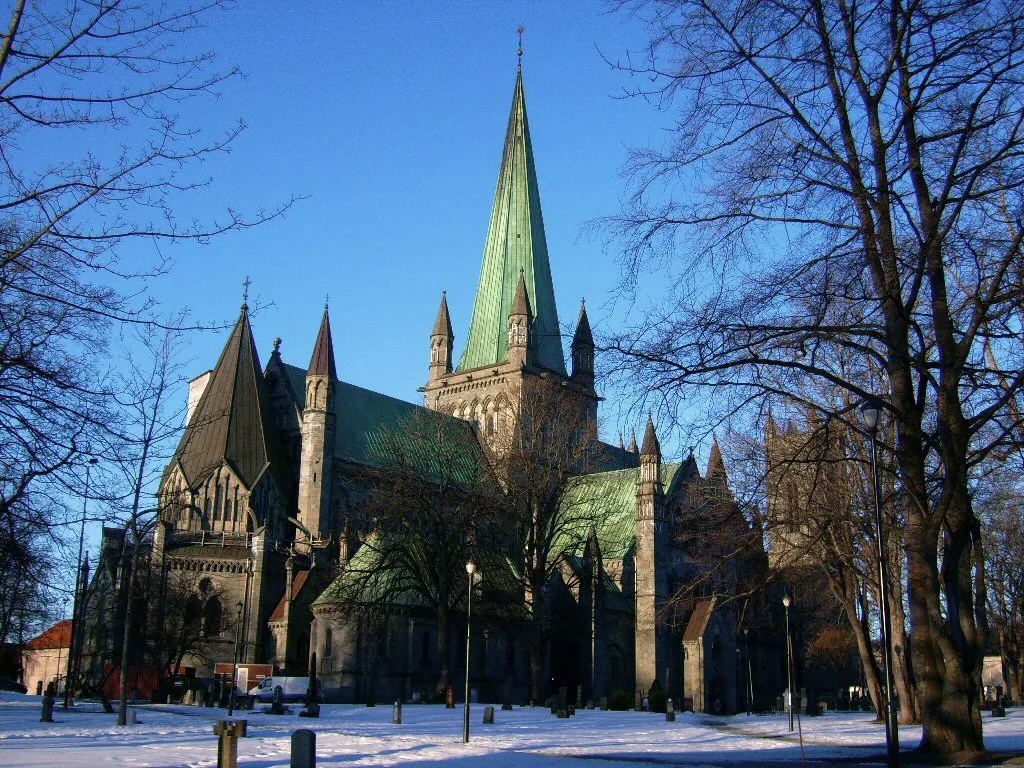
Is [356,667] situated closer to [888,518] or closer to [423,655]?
[423,655]

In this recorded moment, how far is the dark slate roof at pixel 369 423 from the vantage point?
2365 inches

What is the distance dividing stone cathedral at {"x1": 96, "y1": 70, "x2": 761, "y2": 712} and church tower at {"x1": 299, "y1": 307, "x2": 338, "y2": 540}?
0.07 m

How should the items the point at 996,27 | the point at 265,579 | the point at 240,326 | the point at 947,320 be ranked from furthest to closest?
1. the point at 240,326
2. the point at 265,579
3. the point at 947,320
4. the point at 996,27

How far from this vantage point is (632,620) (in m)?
54.3

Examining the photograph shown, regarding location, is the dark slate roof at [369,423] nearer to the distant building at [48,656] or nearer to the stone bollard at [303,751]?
the distant building at [48,656]

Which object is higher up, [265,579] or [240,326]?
[240,326]

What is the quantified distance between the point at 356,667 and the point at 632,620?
51.9 ft

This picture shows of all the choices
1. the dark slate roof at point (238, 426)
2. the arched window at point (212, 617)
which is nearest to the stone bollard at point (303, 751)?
the arched window at point (212, 617)

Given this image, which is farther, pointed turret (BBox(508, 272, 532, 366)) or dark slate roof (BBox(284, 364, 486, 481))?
pointed turret (BBox(508, 272, 532, 366))

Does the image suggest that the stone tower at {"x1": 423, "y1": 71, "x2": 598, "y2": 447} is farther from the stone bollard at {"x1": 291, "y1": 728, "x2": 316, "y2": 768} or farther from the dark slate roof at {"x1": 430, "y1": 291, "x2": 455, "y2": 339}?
the stone bollard at {"x1": 291, "y1": 728, "x2": 316, "y2": 768}

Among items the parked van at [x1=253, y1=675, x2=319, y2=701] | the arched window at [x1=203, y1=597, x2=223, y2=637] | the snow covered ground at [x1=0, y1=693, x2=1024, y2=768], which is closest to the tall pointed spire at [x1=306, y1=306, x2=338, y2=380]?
the arched window at [x1=203, y1=597, x2=223, y2=637]

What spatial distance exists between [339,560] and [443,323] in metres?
33.2

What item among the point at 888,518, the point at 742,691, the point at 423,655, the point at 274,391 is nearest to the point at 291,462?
the point at 274,391

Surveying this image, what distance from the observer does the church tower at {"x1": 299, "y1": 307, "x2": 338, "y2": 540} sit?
184 ft
